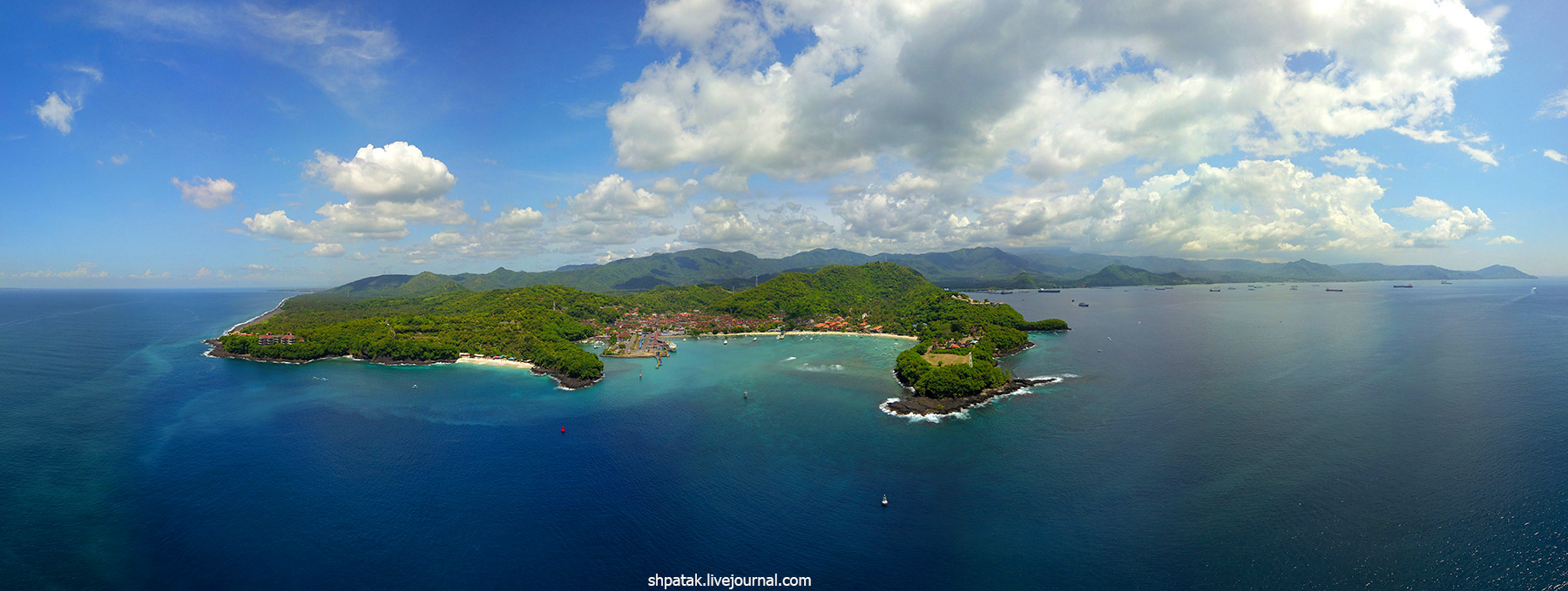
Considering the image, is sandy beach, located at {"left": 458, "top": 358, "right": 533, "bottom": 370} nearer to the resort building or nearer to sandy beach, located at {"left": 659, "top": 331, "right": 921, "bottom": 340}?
the resort building

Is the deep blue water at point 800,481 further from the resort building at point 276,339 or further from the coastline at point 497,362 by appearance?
the resort building at point 276,339

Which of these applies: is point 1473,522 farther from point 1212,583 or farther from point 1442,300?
point 1442,300

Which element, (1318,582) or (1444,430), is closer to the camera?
(1318,582)

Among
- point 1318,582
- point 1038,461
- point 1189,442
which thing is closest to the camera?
point 1318,582

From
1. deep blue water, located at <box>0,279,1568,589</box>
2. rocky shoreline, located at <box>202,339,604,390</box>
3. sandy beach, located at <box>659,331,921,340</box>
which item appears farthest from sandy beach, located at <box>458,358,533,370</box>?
sandy beach, located at <box>659,331,921,340</box>

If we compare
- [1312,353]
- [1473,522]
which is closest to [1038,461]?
[1473,522]

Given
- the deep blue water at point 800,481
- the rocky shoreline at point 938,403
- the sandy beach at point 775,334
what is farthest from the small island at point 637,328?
the deep blue water at point 800,481
